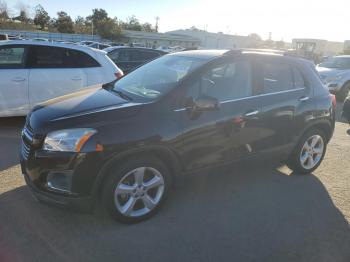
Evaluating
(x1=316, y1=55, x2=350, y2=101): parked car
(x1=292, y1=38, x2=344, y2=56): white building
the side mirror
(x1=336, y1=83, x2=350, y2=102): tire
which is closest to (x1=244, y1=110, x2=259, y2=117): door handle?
the side mirror

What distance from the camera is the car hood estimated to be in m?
3.21

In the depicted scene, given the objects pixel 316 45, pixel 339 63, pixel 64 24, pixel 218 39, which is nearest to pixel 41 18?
pixel 64 24

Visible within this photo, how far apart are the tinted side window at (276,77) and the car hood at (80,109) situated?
5.83ft

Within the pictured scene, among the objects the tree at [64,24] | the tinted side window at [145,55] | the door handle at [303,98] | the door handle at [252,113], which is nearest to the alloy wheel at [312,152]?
the door handle at [303,98]

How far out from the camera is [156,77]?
4.17 meters

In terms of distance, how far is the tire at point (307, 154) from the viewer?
4.85 meters

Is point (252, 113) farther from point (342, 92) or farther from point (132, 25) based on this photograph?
point (132, 25)

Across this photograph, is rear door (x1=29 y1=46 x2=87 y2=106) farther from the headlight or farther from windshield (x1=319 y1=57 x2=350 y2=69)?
windshield (x1=319 y1=57 x2=350 y2=69)

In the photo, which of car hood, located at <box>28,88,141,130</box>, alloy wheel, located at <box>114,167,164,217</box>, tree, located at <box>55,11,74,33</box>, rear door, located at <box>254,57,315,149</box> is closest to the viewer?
car hood, located at <box>28,88,141,130</box>

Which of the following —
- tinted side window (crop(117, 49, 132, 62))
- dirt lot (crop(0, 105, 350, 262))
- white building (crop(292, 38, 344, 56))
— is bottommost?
dirt lot (crop(0, 105, 350, 262))

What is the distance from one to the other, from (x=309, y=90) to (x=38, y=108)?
137 inches

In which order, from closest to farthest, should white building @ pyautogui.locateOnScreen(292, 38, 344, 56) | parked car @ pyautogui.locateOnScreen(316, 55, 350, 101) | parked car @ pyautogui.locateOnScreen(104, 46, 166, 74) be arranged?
parked car @ pyautogui.locateOnScreen(104, 46, 166, 74) < parked car @ pyautogui.locateOnScreen(316, 55, 350, 101) < white building @ pyautogui.locateOnScreen(292, 38, 344, 56)

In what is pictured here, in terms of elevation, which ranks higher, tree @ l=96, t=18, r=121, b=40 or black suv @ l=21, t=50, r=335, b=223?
tree @ l=96, t=18, r=121, b=40

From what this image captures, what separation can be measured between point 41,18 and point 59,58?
88261mm
